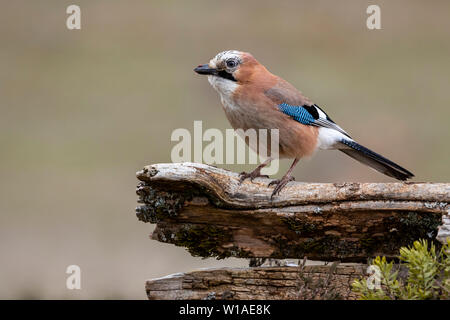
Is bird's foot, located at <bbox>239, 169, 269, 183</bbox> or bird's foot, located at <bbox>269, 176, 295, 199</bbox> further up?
bird's foot, located at <bbox>239, 169, 269, 183</bbox>

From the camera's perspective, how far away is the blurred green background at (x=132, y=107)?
10.8 metres

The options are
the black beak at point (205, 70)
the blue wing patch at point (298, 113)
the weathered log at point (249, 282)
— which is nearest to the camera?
the weathered log at point (249, 282)

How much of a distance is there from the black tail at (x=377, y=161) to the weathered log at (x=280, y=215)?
1.35m

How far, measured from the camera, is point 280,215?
5012 mm

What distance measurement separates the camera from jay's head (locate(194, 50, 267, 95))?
629 cm

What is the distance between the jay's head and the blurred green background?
3060 mm

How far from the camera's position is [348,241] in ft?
16.4

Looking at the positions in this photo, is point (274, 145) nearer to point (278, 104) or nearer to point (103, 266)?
point (278, 104)

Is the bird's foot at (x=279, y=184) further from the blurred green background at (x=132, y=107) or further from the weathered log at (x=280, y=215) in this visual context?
the blurred green background at (x=132, y=107)

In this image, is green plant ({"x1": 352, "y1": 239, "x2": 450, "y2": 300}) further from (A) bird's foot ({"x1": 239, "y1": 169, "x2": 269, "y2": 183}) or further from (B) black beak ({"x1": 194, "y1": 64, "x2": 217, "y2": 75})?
(B) black beak ({"x1": 194, "y1": 64, "x2": 217, "y2": 75})

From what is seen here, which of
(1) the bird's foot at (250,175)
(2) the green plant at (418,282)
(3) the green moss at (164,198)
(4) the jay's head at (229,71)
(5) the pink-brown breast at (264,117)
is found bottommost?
(2) the green plant at (418,282)

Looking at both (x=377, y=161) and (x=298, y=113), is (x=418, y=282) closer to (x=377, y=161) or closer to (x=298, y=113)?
(x=377, y=161)

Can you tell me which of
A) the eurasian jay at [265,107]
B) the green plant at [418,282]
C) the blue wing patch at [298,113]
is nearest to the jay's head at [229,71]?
the eurasian jay at [265,107]

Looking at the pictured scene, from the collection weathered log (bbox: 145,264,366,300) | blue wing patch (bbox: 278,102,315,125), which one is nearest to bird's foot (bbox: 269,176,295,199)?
weathered log (bbox: 145,264,366,300)
